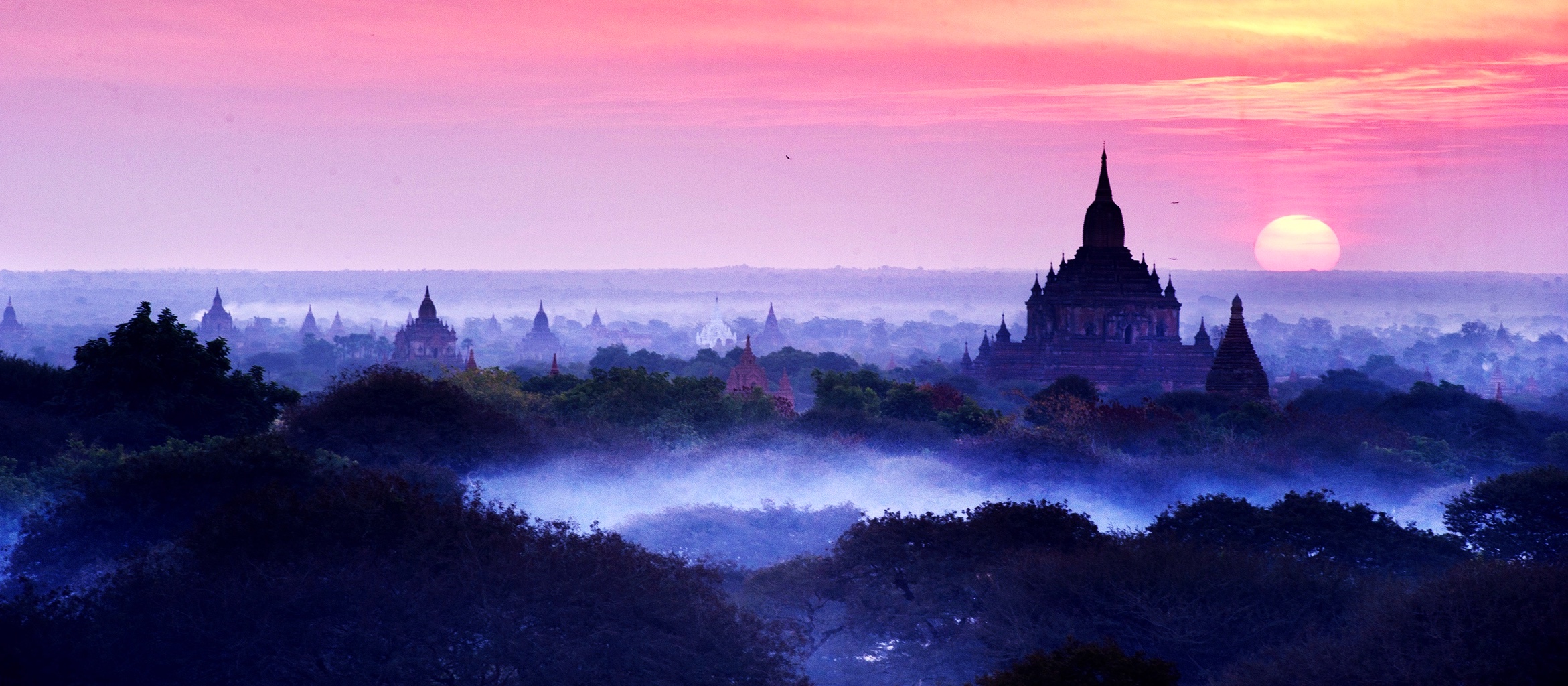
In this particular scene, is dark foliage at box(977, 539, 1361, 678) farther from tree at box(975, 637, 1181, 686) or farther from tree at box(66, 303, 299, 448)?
tree at box(66, 303, 299, 448)

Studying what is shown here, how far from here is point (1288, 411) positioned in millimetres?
65875

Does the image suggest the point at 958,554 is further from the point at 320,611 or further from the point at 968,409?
the point at 968,409

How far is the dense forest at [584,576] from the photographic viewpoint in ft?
74.4

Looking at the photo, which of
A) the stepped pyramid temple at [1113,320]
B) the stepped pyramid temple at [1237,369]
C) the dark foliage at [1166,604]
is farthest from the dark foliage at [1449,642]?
the stepped pyramid temple at [1113,320]

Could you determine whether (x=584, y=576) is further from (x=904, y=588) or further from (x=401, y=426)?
(x=401, y=426)

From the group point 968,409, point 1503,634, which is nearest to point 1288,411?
point 968,409

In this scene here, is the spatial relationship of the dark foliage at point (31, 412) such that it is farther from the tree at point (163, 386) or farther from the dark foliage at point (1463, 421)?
the dark foliage at point (1463, 421)

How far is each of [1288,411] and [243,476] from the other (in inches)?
1783

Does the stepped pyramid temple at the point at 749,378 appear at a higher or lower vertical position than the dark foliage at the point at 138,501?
lower

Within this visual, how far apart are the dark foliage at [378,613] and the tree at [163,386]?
15.6m

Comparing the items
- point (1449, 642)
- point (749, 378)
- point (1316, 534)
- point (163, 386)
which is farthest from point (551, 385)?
point (1449, 642)

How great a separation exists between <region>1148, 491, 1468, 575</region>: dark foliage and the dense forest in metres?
0.07

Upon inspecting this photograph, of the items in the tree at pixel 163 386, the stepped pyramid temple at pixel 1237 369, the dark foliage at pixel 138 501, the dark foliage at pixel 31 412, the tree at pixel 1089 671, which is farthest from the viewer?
the stepped pyramid temple at pixel 1237 369

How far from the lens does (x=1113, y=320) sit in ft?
292
